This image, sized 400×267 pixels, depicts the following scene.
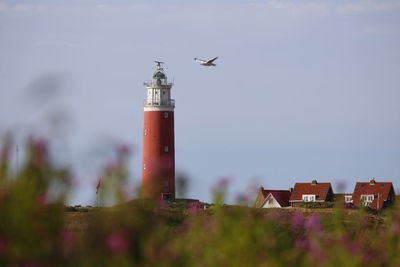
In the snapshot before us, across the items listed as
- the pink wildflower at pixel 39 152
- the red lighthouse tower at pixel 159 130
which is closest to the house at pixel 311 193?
the red lighthouse tower at pixel 159 130

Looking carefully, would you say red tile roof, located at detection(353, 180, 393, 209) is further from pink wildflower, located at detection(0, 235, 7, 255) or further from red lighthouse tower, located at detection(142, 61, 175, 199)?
pink wildflower, located at detection(0, 235, 7, 255)

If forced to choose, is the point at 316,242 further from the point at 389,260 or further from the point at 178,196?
the point at 178,196

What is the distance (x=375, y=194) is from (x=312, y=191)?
4.74m

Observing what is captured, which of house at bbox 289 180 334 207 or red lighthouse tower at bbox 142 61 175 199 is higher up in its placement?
red lighthouse tower at bbox 142 61 175 199

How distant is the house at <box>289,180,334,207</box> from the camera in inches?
2884

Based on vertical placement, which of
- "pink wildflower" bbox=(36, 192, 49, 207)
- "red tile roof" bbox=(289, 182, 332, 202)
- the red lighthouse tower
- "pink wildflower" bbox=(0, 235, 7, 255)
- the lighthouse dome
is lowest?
"pink wildflower" bbox=(0, 235, 7, 255)

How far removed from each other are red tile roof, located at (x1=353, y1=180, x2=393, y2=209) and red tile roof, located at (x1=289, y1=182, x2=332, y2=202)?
86.3 inches

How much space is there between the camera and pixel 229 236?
398 inches

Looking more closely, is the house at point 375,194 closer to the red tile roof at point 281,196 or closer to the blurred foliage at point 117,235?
the red tile roof at point 281,196

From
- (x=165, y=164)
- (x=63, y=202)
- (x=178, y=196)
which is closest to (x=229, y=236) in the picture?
(x=165, y=164)

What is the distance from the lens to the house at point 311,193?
2884 inches

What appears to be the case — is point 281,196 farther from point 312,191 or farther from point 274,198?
point 312,191

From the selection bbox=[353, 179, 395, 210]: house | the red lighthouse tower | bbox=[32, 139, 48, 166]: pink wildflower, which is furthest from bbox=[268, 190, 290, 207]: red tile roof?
bbox=[32, 139, 48, 166]: pink wildflower

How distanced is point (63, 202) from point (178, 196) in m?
54.3
